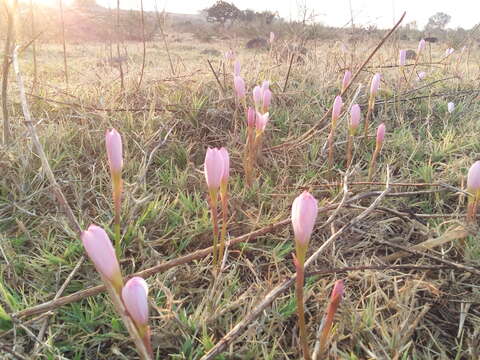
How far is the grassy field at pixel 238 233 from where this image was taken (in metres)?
0.88

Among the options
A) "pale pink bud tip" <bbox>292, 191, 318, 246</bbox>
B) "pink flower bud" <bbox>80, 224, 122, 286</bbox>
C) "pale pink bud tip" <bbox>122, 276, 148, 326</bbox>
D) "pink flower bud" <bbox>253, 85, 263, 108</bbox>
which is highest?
"pink flower bud" <bbox>253, 85, 263, 108</bbox>

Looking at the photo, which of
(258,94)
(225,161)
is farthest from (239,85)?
(225,161)

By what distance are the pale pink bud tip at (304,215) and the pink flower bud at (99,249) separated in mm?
312

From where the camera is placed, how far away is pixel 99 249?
0.61 m

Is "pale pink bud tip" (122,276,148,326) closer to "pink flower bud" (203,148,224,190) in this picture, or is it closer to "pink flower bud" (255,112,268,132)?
"pink flower bud" (203,148,224,190)

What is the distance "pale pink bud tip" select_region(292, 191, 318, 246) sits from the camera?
63 centimetres

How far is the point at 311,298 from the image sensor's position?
1.01m

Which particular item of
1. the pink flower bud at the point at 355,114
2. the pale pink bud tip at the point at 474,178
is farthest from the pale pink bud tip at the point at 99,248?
the pink flower bud at the point at 355,114

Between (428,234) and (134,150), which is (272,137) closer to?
(134,150)

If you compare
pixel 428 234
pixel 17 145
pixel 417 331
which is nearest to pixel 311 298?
pixel 417 331

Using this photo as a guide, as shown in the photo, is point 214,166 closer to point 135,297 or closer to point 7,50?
point 135,297

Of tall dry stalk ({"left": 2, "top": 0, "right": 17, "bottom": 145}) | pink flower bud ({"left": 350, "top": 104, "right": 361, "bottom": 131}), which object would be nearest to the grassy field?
tall dry stalk ({"left": 2, "top": 0, "right": 17, "bottom": 145})

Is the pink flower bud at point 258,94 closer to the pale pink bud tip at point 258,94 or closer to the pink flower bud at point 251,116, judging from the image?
the pale pink bud tip at point 258,94

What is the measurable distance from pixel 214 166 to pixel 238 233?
0.46 metres
